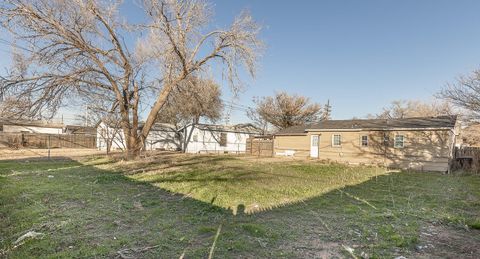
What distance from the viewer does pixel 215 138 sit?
30.7 metres

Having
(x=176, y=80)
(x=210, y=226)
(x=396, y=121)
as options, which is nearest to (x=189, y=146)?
(x=176, y=80)

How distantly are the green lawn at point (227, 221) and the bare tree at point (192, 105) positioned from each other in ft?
34.3

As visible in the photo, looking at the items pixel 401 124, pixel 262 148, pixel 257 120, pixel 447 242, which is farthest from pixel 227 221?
pixel 257 120

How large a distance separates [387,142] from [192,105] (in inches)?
554

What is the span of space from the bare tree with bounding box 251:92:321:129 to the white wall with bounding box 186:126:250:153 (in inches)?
249

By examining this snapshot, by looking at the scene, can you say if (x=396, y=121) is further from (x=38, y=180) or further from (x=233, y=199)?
(x=38, y=180)

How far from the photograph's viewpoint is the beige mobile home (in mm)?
17031

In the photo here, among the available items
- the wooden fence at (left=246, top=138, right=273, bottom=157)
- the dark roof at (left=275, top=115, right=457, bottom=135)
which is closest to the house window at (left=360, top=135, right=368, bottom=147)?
the dark roof at (left=275, top=115, right=457, bottom=135)

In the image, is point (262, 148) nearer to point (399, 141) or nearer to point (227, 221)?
point (399, 141)

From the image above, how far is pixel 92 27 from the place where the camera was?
14.5 meters

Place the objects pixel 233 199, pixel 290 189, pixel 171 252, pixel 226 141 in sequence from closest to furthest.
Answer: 1. pixel 171 252
2. pixel 233 199
3. pixel 290 189
4. pixel 226 141

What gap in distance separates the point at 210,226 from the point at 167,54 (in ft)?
39.8

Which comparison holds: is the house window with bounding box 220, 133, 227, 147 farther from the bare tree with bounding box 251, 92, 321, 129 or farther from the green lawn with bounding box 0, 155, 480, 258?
the green lawn with bounding box 0, 155, 480, 258

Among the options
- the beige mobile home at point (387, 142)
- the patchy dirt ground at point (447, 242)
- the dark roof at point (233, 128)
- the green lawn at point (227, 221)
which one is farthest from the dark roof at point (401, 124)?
the patchy dirt ground at point (447, 242)
